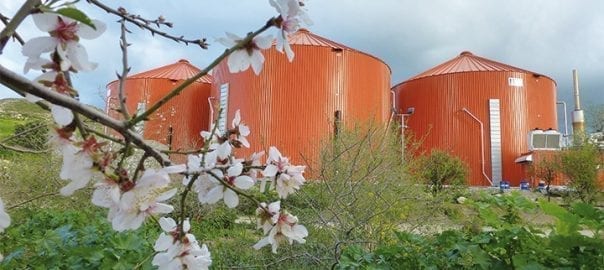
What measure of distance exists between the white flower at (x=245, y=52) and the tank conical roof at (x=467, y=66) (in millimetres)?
22627

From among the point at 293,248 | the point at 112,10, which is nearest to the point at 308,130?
the point at 293,248

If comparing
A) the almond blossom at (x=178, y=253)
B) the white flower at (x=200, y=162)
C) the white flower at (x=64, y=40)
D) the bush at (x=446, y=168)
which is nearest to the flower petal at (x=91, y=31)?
the white flower at (x=64, y=40)

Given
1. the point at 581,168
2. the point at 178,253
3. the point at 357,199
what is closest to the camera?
A: the point at 178,253

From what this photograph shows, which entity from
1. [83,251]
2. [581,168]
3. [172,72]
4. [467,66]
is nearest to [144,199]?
[83,251]

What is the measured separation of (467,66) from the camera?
23031mm

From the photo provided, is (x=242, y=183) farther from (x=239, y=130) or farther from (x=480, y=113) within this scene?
(x=480, y=113)

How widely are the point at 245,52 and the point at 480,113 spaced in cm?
2181

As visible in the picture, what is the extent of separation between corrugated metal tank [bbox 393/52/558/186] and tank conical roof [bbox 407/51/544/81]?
41 mm

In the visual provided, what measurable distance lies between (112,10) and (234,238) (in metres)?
4.55

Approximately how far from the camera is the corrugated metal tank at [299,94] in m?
17.3

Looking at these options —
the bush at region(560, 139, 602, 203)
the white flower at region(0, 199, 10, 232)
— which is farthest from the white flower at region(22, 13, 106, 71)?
the bush at region(560, 139, 602, 203)

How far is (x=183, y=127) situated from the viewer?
19.0m

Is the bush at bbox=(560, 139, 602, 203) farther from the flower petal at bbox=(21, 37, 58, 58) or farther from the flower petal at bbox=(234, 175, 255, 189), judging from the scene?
the flower petal at bbox=(21, 37, 58, 58)

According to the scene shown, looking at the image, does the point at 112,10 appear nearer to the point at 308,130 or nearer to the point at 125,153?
the point at 125,153
